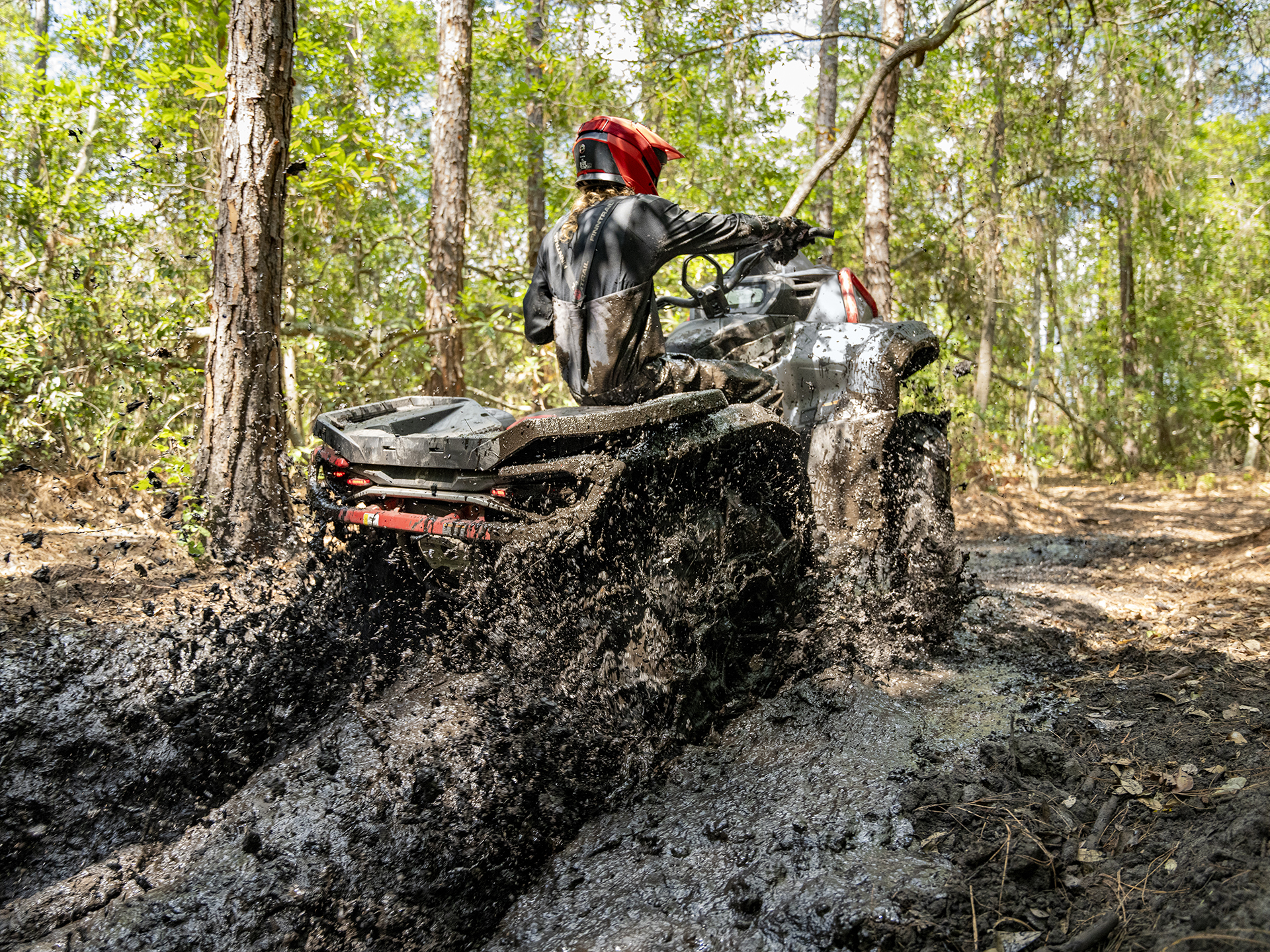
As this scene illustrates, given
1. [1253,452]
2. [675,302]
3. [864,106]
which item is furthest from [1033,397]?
[675,302]

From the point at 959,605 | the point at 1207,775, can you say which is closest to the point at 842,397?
the point at 959,605

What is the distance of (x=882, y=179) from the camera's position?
975 cm

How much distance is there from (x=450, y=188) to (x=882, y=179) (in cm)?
513

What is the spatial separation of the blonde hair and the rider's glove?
2.86ft

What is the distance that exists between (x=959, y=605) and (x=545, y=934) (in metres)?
3.49

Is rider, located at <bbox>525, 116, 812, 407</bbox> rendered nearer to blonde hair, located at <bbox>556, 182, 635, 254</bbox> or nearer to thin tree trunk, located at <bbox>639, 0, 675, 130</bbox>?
blonde hair, located at <bbox>556, 182, 635, 254</bbox>

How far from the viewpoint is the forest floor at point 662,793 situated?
2.24 m

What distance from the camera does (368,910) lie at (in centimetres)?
235

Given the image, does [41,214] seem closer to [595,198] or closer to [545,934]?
[595,198]

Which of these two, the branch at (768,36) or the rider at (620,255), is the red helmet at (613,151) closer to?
the rider at (620,255)

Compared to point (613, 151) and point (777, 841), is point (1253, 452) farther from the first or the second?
point (777, 841)

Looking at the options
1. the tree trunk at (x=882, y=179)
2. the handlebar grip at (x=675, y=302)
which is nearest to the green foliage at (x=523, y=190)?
the tree trunk at (x=882, y=179)

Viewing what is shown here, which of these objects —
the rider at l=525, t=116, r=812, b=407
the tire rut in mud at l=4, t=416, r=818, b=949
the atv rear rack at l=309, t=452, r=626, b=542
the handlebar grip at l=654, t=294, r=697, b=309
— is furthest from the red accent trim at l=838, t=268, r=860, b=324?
the atv rear rack at l=309, t=452, r=626, b=542

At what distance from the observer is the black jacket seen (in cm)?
360
